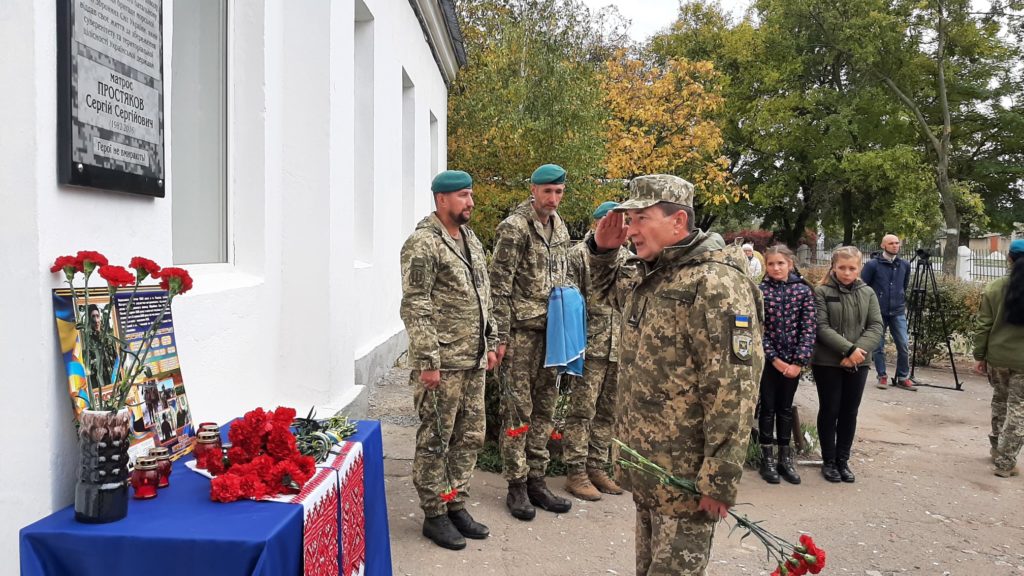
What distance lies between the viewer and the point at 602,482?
5.25 meters

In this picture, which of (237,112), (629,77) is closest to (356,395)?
(237,112)

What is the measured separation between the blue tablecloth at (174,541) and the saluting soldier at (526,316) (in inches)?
94.7

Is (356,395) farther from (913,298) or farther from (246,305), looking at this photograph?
(913,298)

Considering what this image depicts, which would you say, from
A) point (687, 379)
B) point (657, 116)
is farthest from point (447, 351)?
point (657, 116)

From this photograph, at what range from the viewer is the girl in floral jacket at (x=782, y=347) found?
217 inches

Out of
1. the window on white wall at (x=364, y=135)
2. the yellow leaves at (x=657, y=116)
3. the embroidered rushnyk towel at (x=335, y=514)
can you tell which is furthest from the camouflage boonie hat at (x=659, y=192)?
the yellow leaves at (x=657, y=116)

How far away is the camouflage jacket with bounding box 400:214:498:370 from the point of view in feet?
12.8

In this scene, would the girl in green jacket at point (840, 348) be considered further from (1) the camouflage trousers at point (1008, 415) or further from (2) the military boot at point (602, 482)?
(2) the military boot at point (602, 482)

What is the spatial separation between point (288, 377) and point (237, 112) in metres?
1.77

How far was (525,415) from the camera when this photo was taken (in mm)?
4734

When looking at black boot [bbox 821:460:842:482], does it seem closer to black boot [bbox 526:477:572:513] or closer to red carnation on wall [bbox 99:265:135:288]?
black boot [bbox 526:477:572:513]

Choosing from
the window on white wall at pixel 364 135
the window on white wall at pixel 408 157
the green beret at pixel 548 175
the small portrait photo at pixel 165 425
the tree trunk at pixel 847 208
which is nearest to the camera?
the small portrait photo at pixel 165 425

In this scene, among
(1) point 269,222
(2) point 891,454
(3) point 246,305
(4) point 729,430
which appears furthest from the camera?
(2) point 891,454

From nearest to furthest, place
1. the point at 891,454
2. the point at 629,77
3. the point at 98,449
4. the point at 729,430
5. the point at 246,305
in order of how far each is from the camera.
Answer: the point at 98,449
the point at 729,430
the point at 246,305
the point at 891,454
the point at 629,77
